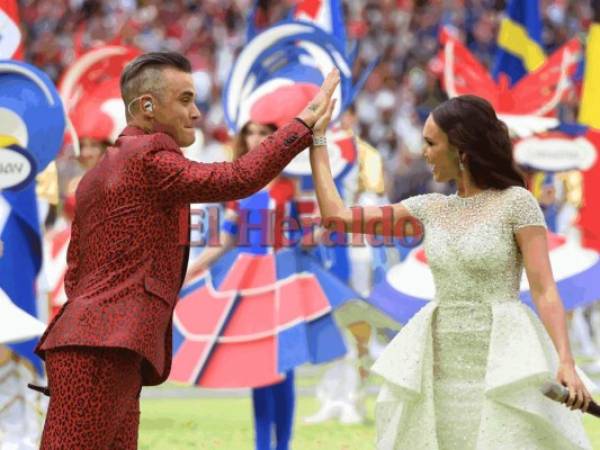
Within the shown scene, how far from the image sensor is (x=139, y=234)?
3.65 m

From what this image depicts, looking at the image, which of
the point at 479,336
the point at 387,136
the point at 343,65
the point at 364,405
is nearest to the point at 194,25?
the point at 387,136

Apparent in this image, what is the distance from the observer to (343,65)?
6945 millimetres

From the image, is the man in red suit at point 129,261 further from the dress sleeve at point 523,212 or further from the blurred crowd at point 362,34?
the blurred crowd at point 362,34

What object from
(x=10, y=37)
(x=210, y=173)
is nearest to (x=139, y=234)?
(x=210, y=173)

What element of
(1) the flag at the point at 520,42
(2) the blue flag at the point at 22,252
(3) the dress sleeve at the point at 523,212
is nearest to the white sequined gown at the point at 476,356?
(3) the dress sleeve at the point at 523,212

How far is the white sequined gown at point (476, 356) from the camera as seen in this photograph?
393 cm

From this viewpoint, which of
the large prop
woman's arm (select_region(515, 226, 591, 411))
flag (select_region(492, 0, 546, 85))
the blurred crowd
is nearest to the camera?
woman's arm (select_region(515, 226, 591, 411))

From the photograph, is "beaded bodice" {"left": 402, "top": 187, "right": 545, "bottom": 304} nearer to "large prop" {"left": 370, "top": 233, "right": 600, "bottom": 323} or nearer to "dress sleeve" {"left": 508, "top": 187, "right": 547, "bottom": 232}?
"dress sleeve" {"left": 508, "top": 187, "right": 547, "bottom": 232}

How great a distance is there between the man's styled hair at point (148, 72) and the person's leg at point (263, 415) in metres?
2.92

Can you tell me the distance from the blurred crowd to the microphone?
13.3 meters

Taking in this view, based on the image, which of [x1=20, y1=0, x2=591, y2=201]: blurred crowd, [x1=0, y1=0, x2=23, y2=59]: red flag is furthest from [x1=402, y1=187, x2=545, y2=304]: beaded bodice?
[x1=20, y1=0, x2=591, y2=201]: blurred crowd

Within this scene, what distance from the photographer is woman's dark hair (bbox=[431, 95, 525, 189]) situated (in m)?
4.10

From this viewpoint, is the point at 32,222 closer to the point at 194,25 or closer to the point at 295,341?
the point at 295,341

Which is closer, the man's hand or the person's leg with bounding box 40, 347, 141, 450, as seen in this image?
the person's leg with bounding box 40, 347, 141, 450
